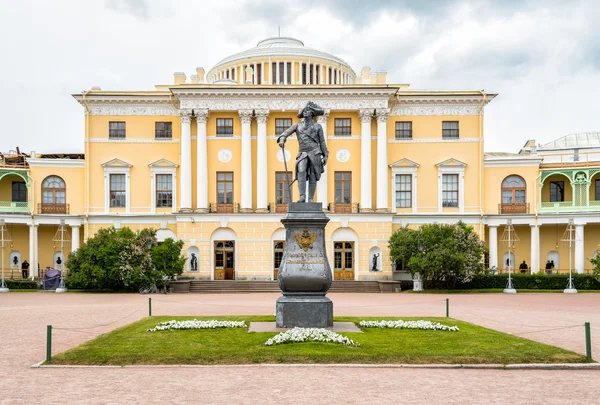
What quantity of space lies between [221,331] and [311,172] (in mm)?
5336

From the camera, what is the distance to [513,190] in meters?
52.6

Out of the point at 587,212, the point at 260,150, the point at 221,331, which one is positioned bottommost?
the point at 221,331

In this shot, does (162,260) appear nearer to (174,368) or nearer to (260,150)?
(260,150)

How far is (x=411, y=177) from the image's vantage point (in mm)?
52406

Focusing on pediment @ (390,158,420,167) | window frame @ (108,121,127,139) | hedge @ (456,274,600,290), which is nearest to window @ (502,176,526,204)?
pediment @ (390,158,420,167)

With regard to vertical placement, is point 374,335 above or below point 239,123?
below

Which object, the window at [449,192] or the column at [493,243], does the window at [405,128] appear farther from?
the column at [493,243]

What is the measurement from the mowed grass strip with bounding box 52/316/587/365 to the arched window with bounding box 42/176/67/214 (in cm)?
3606

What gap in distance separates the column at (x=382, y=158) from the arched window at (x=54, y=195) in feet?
80.8

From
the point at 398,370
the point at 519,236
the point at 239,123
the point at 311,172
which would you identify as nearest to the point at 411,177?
the point at 519,236

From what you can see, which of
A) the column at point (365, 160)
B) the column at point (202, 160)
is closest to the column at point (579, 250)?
A: the column at point (365, 160)

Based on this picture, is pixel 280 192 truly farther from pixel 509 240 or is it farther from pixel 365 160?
pixel 509 240

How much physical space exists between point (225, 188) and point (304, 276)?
33.4m

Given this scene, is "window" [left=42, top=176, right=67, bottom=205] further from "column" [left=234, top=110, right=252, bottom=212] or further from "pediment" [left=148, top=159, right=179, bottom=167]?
"column" [left=234, top=110, right=252, bottom=212]
